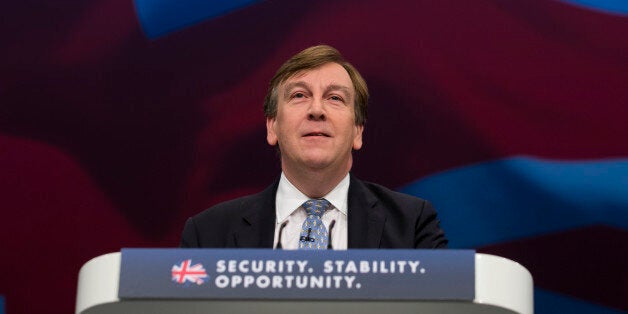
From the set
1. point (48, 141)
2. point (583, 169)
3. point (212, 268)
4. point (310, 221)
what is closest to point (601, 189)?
point (583, 169)

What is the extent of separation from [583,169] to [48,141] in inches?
59.3

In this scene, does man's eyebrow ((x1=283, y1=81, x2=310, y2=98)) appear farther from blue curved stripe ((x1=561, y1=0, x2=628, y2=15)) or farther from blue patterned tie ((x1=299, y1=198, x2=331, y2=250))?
blue curved stripe ((x1=561, y1=0, x2=628, y2=15))

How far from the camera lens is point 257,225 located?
2248 mm

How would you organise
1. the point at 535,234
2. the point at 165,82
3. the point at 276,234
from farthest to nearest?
the point at 165,82
the point at 535,234
the point at 276,234

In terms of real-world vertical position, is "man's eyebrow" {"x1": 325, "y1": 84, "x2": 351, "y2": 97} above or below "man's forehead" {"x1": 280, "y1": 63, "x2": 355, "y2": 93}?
below

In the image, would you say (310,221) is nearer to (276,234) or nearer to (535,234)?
(276,234)

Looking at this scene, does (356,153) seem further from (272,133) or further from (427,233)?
(427,233)

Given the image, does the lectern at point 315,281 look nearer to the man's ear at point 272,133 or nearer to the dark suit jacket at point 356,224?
the dark suit jacket at point 356,224

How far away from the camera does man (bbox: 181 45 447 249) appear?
223cm

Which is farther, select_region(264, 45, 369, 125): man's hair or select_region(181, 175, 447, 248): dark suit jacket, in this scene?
select_region(264, 45, 369, 125): man's hair

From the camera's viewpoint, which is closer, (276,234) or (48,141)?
(276,234)

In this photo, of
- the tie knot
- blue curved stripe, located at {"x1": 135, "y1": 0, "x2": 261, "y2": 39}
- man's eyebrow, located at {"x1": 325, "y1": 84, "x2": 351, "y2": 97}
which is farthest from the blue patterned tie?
blue curved stripe, located at {"x1": 135, "y1": 0, "x2": 261, "y2": 39}

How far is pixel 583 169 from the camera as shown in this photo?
3.07m

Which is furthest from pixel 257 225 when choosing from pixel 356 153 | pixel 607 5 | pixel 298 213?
pixel 607 5
